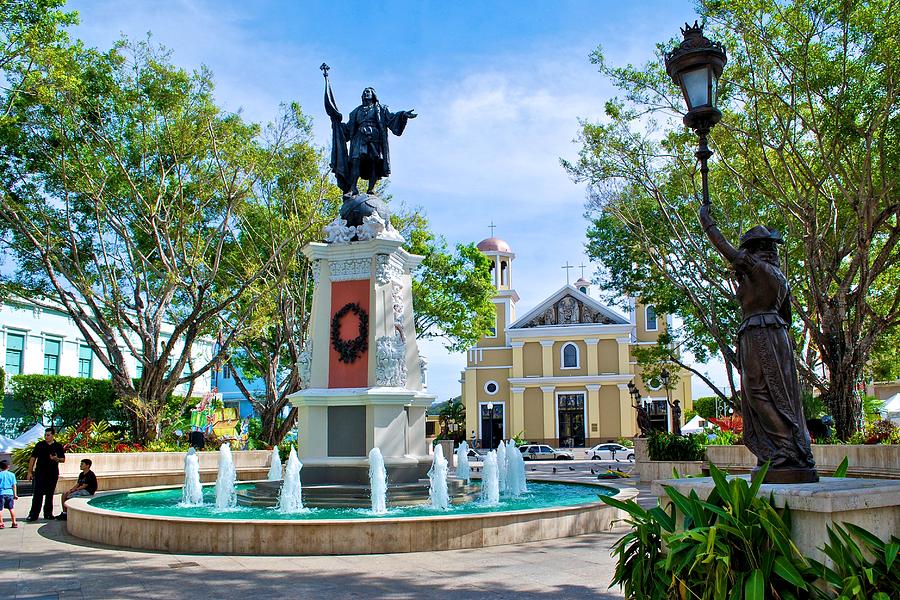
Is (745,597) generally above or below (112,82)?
below

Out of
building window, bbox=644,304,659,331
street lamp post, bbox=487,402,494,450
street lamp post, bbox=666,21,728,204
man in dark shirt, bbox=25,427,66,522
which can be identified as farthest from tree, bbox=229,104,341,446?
building window, bbox=644,304,659,331

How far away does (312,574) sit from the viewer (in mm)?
7984

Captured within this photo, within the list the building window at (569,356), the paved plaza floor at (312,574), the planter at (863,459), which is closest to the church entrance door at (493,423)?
the building window at (569,356)

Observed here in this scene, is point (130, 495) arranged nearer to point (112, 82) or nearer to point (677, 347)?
point (112, 82)

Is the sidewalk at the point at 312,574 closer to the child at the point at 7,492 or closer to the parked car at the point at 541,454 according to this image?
the child at the point at 7,492

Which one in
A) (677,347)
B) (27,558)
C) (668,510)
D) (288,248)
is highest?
(288,248)

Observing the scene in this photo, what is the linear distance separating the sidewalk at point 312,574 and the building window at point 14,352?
1182 inches

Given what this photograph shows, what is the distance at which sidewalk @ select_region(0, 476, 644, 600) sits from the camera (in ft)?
23.3

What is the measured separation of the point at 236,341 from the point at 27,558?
1900 centimetres

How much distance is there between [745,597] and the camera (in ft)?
14.3

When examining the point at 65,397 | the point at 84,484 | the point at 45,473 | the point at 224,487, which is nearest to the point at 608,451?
the point at 65,397

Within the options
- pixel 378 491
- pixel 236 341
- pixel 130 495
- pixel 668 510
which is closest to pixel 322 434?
pixel 378 491

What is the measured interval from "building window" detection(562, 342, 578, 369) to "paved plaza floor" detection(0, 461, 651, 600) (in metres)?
51.1

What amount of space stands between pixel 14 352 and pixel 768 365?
38463 mm
